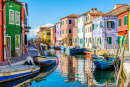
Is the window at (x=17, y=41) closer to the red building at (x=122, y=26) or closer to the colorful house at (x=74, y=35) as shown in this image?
the red building at (x=122, y=26)

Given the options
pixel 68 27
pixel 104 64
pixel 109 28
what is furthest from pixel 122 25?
pixel 68 27

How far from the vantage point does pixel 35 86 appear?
1249cm

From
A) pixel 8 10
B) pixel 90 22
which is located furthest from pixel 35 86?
pixel 90 22

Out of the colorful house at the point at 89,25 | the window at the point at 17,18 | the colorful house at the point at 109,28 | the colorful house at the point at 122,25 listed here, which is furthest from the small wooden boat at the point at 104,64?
the colorful house at the point at 89,25

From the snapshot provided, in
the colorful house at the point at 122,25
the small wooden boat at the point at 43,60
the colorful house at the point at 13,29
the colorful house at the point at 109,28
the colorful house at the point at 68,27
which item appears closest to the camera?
the small wooden boat at the point at 43,60

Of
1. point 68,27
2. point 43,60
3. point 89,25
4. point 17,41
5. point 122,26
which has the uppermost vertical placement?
point 68,27

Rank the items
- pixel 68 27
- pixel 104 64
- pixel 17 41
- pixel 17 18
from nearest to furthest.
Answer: pixel 104 64 < pixel 17 18 < pixel 17 41 < pixel 68 27

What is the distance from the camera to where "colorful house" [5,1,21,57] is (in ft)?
Answer: 69.6

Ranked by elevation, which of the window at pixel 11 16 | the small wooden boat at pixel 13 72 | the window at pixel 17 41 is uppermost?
the window at pixel 11 16

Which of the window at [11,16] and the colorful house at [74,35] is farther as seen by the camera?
the colorful house at [74,35]

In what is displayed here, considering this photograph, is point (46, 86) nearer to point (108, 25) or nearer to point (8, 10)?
point (8, 10)

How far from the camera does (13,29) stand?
873 inches

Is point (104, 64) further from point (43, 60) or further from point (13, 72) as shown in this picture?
point (13, 72)

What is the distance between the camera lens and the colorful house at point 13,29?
835 inches
